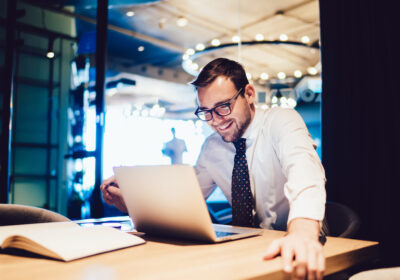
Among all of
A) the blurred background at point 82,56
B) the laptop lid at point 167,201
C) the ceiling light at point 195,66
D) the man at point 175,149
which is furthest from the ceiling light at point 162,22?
the laptop lid at point 167,201

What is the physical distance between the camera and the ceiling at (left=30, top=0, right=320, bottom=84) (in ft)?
19.0

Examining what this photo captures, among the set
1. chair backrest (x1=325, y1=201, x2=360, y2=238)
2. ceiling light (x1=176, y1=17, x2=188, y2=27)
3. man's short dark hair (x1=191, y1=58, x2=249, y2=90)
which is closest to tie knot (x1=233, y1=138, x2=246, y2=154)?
man's short dark hair (x1=191, y1=58, x2=249, y2=90)

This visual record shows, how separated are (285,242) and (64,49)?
6836 mm

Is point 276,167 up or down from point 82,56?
down

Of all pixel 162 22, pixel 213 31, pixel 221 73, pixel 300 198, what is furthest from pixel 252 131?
pixel 213 31

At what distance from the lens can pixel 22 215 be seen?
1.62 m

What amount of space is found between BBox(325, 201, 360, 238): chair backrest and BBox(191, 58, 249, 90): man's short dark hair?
30.8 inches

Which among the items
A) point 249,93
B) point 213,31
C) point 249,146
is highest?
point 213,31

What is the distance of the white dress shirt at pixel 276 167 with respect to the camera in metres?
1.16

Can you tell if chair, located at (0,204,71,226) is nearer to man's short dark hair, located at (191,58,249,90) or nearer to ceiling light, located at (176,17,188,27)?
man's short dark hair, located at (191,58,249,90)

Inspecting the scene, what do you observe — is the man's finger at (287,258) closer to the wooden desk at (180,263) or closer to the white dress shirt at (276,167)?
the wooden desk at (180,263)

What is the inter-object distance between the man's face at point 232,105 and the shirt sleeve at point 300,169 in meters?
0.18

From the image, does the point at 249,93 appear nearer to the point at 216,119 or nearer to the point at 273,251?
the point at 216,119

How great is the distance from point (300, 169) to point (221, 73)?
0.65 m
